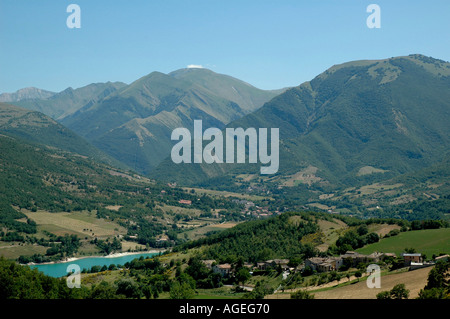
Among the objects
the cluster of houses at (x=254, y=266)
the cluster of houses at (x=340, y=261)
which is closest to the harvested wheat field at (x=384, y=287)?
Answer: the cluster of houses at (x=340, y=261)

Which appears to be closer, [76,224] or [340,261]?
[340,261]

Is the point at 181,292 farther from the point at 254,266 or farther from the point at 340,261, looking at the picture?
the point at 340,261

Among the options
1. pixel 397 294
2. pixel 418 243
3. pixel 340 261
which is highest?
pixel 397 294

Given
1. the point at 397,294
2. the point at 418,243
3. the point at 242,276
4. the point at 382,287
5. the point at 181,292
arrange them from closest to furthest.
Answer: the point at 397,294
the point at 382,287
the point at 181,292
the point at 242,276
the point at 418,243

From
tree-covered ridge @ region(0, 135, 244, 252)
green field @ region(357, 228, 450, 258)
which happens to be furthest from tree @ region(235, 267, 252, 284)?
tree-covered ridge @ region(0, 135, 244, 252)

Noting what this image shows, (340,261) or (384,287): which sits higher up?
(384,287)

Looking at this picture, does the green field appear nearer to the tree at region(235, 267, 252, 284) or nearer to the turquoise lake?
the tree at region(235, 267, 252, 284)

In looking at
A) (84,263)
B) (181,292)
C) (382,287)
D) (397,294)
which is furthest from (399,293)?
(84,263)

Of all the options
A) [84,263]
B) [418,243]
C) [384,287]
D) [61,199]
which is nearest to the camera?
[384,287]
